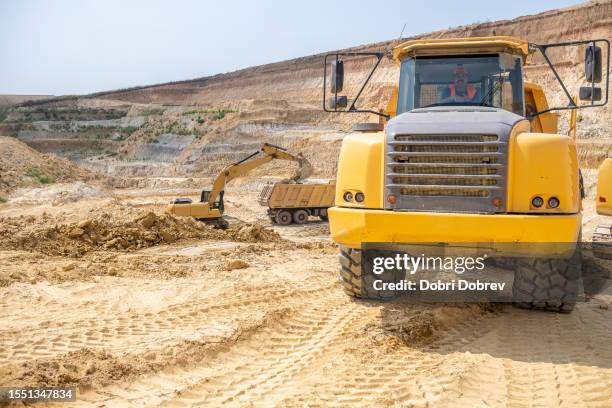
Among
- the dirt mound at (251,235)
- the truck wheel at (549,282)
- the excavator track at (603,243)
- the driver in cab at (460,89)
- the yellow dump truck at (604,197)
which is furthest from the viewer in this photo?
the dirt mound at (251,235)

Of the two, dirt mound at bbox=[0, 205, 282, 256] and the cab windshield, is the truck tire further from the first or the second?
the cab windshield

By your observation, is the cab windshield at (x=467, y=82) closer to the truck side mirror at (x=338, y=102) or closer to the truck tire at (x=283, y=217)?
the truck side mirror at (x=338, y=102)

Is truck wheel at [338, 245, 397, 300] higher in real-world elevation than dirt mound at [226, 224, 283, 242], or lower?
higher

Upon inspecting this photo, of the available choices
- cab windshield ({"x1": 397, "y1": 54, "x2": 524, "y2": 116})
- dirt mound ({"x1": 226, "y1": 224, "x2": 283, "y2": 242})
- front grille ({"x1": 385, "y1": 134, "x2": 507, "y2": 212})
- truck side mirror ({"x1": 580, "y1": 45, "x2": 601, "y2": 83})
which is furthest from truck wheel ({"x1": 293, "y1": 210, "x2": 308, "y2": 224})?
front grille ({"x1": 385, "y1": 134, "x2": 507, "y2": 212})

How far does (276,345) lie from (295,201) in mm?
14580

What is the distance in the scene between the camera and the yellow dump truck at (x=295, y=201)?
1995 cm

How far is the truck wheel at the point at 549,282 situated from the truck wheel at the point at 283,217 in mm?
14122

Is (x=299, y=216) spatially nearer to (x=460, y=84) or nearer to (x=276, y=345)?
(x=460, y=84)

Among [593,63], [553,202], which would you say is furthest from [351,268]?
[593,63]

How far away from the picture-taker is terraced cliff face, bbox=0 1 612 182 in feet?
122

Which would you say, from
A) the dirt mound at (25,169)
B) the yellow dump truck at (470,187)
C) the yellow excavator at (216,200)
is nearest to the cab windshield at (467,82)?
the yellow dump truck at (470,187)

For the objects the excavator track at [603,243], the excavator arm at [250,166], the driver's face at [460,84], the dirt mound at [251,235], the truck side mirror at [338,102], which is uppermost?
the driver's face at [460,84]

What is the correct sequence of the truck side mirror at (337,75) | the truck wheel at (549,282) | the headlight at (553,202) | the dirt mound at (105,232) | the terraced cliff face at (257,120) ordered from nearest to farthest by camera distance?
the headlight at (553,202) → the truck wheel at (549,282) → the truck side mirror at (337,75) → the dirt mound at (105,232) → the terraced cliff face at (257,120)

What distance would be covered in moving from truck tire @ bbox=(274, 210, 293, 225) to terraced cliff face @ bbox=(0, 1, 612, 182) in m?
14.2
